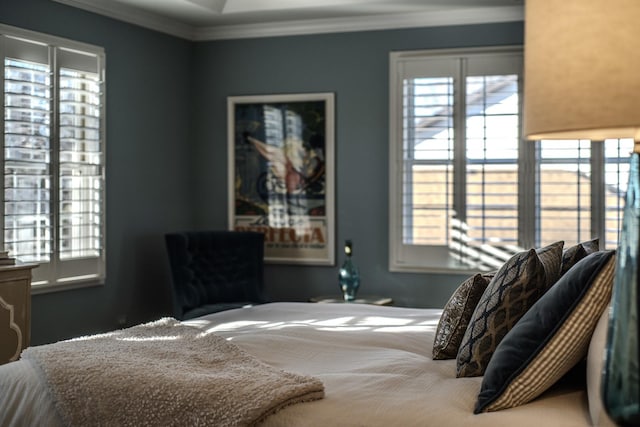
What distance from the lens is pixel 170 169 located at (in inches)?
235

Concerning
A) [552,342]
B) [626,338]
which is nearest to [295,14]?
[552,342]

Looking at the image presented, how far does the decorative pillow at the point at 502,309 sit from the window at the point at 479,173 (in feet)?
9.47

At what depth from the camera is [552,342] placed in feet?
7.15

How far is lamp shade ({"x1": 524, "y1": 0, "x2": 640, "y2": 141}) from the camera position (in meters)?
1.19

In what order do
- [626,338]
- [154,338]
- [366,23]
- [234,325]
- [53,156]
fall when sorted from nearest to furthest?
1. [626,338]
2. [154,338]
3. [234,325]
4. [53,156]
5. [366,23]

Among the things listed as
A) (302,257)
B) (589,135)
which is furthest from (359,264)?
(589,135)

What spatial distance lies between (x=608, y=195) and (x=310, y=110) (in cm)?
213

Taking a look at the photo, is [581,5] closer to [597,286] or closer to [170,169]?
[597,286]

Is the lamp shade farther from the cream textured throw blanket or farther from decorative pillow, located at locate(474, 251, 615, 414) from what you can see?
the cream textured throw blanket

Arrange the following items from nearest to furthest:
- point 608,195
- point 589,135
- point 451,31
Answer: point 589,135 < point 608,195 < point 451,31

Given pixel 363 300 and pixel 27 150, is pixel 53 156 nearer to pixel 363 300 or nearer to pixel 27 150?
pixel 27 150

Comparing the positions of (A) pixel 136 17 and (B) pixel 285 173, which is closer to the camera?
(A) pixel 136 17

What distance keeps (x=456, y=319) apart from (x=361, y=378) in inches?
20.5

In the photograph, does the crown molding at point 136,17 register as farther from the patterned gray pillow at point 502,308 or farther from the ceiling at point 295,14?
the patterned gray pillow at point 502,308
